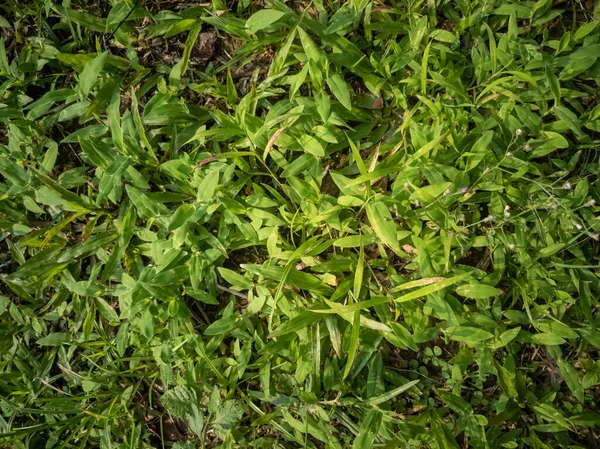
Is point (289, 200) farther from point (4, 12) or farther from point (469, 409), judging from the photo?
point (4, 12)

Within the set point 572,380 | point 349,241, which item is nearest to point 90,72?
point 349,241

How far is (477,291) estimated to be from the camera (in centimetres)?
197

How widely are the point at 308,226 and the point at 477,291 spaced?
749 millimetres

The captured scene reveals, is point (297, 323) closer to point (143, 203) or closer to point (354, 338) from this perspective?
point (354, 338)

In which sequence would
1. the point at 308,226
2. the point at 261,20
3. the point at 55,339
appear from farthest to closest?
the point at 55,339, the point at 308,226, the point at 261,20

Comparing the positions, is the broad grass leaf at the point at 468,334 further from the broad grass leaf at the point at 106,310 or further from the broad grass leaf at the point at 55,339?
the broad grass leaf at the point at 55,339

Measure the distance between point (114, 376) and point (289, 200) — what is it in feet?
3.78

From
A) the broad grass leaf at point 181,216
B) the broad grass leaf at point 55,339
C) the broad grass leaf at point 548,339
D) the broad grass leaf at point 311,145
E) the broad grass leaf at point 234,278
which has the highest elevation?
the broad grass leaf at point 311,145

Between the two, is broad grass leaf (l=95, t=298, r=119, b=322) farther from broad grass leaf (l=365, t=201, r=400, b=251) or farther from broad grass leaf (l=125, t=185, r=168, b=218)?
broad grass leaf (l=365, t=201, r=400, b=251)

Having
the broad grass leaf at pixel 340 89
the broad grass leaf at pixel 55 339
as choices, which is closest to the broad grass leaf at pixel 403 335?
the broad grass leaf at pixel 340 89

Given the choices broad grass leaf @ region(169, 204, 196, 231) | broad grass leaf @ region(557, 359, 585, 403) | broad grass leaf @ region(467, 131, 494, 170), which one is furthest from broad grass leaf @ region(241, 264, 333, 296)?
broad grass leaf @ region(557, 359, 585, 403)

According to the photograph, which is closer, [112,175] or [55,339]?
[112,175]

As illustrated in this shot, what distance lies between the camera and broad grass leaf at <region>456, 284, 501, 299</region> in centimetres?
196

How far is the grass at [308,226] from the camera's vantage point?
2.02 m
